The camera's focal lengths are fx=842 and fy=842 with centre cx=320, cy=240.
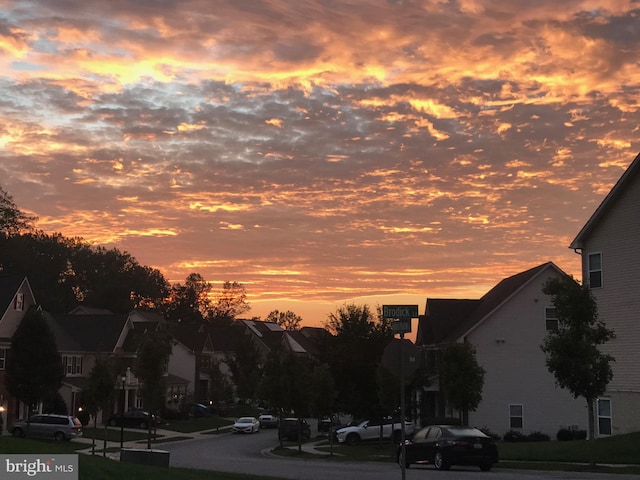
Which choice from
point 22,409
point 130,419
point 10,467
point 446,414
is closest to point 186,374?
point 130,419

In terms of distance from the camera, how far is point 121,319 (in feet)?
245

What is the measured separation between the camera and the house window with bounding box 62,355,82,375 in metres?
67.0

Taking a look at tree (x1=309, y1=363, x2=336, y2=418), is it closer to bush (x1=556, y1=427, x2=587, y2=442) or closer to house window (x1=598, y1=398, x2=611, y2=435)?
bush (x1=556, y1=427, x2=587, y2=442)

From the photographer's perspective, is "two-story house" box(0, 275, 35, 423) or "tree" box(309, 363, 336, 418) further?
"two-story house" box(0, 275, 35, 423)

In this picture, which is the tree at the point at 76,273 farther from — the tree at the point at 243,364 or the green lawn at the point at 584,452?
the green lawn at the point at 584,452

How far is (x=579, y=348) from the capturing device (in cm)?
2656

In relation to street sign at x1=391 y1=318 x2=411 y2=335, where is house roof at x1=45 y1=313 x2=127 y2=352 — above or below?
above

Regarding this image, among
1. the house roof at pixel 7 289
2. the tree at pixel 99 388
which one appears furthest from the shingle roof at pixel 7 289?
the tree at pixel 99 388

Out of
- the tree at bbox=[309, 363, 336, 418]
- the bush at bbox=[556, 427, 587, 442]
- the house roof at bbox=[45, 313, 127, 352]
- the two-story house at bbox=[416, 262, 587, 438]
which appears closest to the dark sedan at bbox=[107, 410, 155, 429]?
the house roof at bbox=[45, 313, 127, 352]

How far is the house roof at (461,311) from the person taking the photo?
49844 mm

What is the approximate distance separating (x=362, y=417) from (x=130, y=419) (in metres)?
25.4

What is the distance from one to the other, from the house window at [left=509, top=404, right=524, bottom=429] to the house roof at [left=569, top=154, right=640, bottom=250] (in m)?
16.4

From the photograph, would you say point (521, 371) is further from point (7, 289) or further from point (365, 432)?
point (7, 289)

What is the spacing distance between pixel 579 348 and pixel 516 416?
79.0 ft
